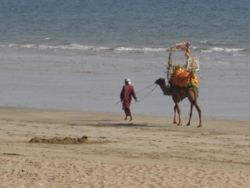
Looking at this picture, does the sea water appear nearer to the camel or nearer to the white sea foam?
the white sea foam

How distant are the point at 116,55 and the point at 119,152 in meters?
25.4

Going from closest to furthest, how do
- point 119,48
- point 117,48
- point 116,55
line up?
point 116,55
point 119,48
point 117,48

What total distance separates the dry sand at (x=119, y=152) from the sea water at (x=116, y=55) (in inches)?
83.6

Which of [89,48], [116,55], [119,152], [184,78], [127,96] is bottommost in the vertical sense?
[119,152]

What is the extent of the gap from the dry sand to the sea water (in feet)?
6.97

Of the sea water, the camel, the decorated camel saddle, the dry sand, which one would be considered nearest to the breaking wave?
the sea water

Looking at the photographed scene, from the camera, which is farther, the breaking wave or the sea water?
the breaking wave

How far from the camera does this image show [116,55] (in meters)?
45.1

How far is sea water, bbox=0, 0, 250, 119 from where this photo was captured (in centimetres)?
2908

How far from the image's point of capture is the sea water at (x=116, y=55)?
29077 mm

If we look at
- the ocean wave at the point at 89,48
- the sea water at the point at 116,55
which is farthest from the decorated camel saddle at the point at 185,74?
the ocean wave at the point at 89,48

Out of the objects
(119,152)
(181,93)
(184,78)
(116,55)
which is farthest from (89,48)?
(119,152)

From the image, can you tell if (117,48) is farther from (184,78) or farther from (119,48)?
(184,78)

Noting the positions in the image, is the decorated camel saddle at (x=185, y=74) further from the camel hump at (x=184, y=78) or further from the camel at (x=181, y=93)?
the camel at (x=181, y=93)
